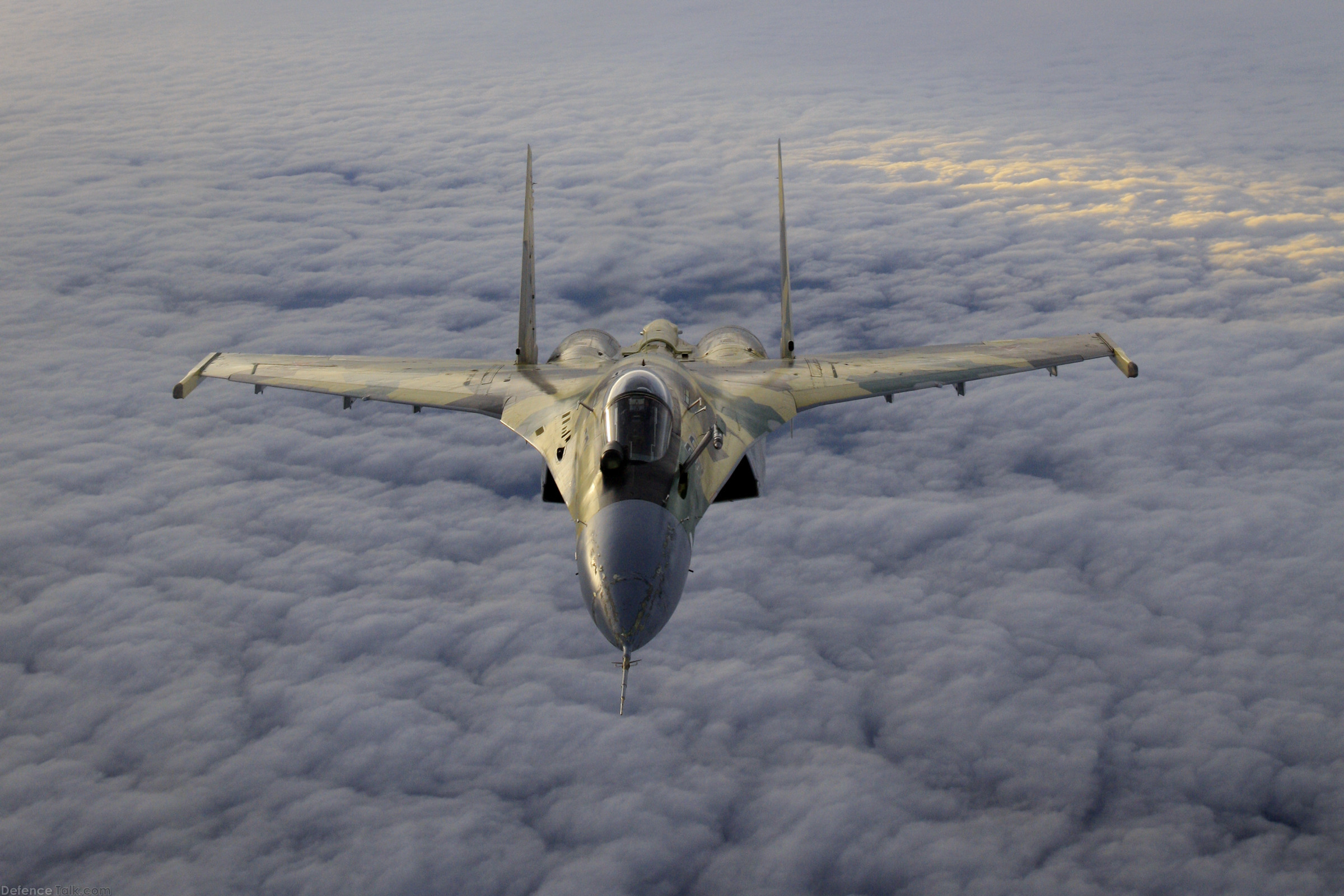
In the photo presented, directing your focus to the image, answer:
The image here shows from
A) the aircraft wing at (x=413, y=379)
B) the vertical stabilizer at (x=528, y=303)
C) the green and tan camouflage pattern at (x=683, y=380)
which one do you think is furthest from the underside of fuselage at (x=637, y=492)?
the vertical stabilizer at (x=528, y=303)

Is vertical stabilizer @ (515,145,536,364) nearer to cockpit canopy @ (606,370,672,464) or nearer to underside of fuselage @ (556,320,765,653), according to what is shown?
underside of fuselage @ (556,320,765,653)

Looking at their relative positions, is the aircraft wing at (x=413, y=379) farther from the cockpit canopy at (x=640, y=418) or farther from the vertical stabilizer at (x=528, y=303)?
the cockpit canopy at (x=640, y=418)

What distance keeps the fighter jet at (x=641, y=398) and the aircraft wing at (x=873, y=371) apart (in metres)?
0.07

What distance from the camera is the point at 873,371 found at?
27000 mm

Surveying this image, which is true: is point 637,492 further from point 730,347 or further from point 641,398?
point 730,347

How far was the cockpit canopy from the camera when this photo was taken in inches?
707

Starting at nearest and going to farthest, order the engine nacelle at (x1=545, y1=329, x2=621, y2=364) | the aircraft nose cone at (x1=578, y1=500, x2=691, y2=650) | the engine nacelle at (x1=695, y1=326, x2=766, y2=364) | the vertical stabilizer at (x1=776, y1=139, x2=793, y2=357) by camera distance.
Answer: the aircraft nose cone at (x1=578, y1=500, x2=691, y2=650)
the vertical stabilizer at (x1=776, y1=139, x2=793, y2=357)
the engine nacelle at (x1=545, y1=329, x2=621, y2=364)
the engine nacelle at (x1=695, y1=326, x2=766, y2=364)

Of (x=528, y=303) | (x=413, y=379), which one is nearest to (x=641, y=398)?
(x=413, y=379)

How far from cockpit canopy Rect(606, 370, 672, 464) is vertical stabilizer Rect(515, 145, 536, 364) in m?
10.1

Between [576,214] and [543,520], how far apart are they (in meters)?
75.3

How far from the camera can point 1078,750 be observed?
4894 cm

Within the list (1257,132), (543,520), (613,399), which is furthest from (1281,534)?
(1257,132)

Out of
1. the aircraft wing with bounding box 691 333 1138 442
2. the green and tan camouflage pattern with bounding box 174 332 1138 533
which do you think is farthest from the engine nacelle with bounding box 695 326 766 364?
the aircraft wing with bounding box 691 333 1138 442

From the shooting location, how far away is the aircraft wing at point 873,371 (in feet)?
81.9
